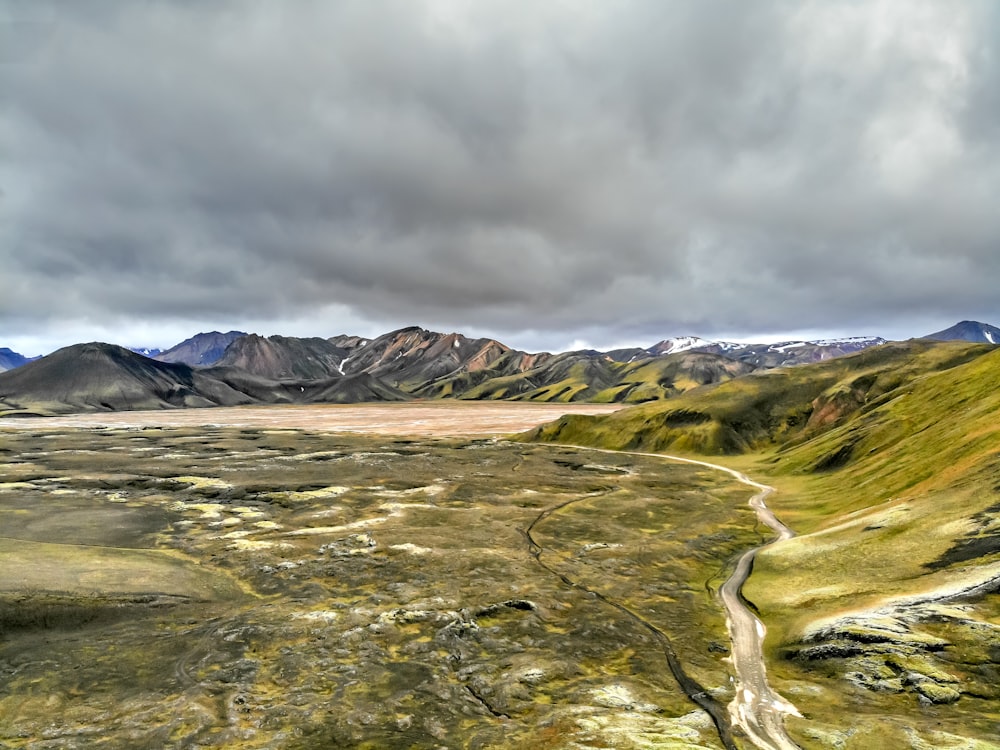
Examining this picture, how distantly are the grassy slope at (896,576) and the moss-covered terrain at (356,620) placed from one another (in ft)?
21.3

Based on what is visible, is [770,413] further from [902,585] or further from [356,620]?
[356,620]

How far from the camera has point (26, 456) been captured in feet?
493

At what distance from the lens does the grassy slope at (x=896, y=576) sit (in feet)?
96.7

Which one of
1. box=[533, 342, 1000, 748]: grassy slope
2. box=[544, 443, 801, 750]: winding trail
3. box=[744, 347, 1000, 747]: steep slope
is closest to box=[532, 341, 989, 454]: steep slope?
box=[533, 342, 1000, 748]: grassy slope

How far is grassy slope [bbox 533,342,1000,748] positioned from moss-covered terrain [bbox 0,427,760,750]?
21.3ft

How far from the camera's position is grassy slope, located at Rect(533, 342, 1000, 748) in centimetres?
2947

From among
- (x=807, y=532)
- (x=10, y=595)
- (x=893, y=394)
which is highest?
(x=893, y=394)

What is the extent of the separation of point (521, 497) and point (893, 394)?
113 metres

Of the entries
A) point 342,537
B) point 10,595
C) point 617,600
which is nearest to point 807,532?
point 617,600

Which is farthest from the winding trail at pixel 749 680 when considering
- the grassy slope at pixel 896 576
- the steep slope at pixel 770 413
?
the steep slope at pixel 770 413

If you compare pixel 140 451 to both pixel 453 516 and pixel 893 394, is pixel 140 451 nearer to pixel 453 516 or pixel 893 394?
pixel 453 516

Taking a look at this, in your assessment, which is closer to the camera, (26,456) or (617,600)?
(617,600)

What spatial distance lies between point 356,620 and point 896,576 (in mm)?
48000

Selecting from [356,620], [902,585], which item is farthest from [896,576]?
[356,620]
